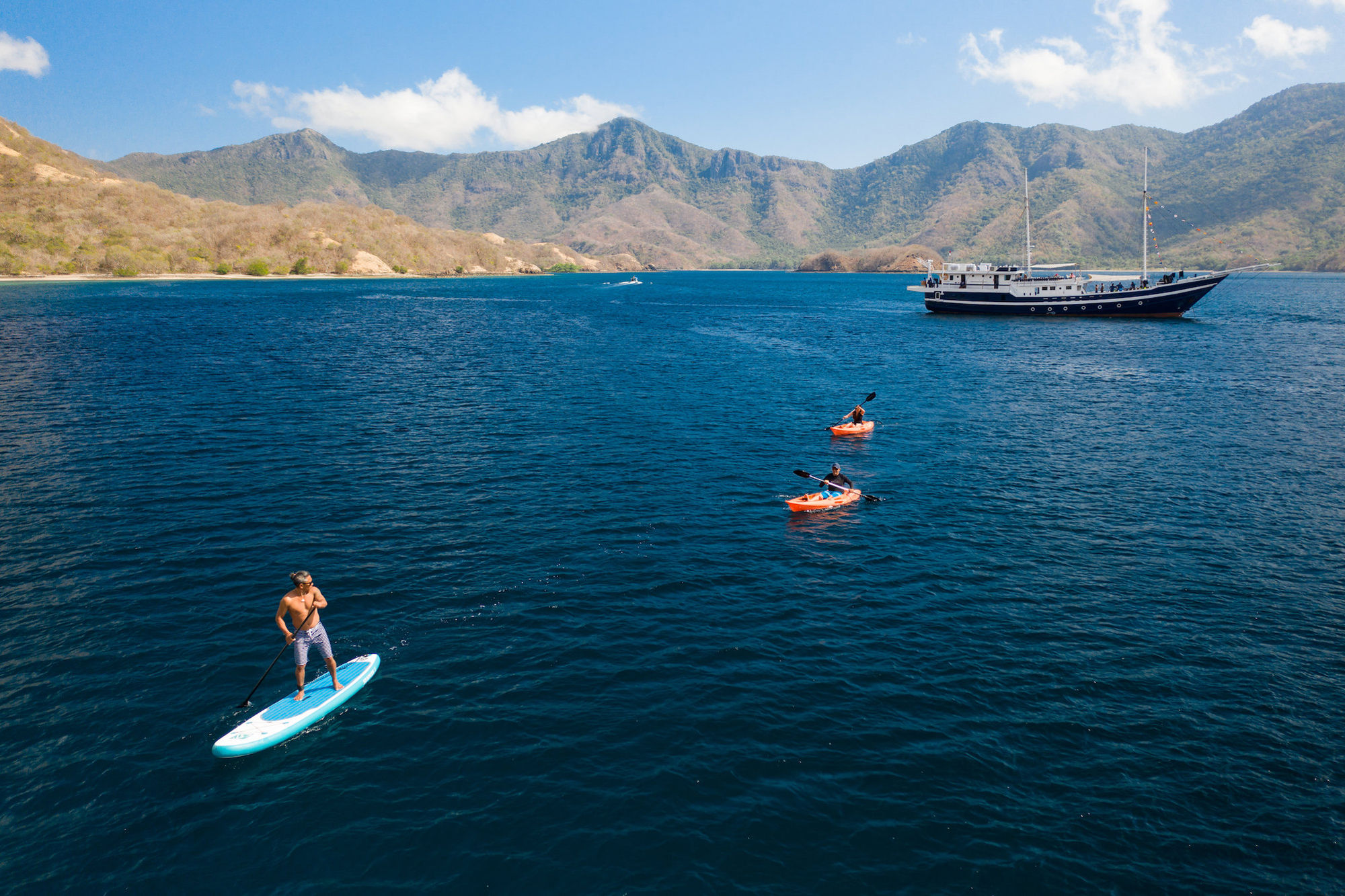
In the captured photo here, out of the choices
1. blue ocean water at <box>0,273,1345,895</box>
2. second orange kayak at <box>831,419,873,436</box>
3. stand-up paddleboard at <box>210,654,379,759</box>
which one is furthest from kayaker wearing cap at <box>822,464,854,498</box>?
stand-up paddleboard at <box>210,654,379,759</box>

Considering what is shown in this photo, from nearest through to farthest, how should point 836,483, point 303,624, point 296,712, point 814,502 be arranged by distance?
point 296,712 → point 303,624 → point 814,502 → point 836,483

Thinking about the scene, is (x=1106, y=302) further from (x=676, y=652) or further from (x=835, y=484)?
(x=676, y=652)

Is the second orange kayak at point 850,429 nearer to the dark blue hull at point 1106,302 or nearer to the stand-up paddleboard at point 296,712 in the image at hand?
the stand-up paddleboard at point 296,712

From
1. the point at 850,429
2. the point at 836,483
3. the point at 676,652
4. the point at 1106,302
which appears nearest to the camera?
the point at 676,652

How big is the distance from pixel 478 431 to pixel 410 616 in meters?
27.1

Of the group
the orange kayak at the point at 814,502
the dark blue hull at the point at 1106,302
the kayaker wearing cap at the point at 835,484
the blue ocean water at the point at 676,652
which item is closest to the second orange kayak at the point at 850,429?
the blue ocean water at the point at 676,652

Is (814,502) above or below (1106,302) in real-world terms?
below

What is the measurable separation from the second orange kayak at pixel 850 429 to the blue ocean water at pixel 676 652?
144 cm

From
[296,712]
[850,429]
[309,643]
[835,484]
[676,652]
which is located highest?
[850,429]

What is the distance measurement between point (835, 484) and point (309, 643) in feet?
85.2

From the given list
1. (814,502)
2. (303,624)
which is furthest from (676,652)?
Result: (814,502)

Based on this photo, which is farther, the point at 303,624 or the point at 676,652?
the point at 676,652

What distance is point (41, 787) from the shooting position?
54.2 feet

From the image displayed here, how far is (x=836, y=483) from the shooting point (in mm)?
36844
